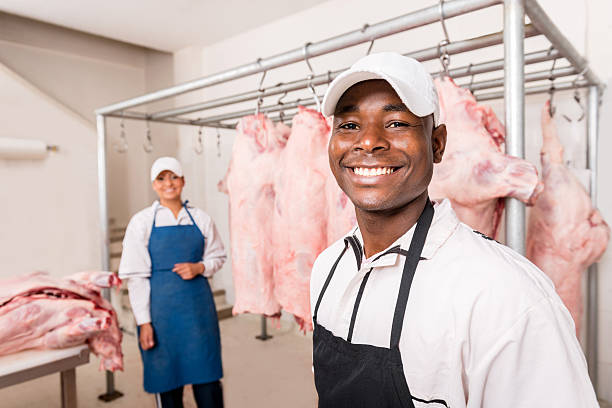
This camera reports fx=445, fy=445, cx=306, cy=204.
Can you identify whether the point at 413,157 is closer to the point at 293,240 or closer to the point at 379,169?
the point at 379,169

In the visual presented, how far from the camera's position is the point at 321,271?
119 centimetres

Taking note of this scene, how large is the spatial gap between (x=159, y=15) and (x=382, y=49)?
2163 mm

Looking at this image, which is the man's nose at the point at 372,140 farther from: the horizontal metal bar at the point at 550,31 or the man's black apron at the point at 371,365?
the horizontal metal bar at the point at 550,31

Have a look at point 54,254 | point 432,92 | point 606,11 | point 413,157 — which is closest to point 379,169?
point 413,157

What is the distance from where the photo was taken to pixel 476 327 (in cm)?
76

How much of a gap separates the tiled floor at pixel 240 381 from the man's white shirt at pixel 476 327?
235 centimetres

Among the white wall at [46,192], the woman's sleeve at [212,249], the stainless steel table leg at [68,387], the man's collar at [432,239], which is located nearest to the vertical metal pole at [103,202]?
the woman's sleeve at [212,249]

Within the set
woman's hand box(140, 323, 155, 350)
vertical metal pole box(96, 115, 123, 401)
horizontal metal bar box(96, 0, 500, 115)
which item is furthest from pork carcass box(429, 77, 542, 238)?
vertical metal pole box(96, 115, 123, 401)

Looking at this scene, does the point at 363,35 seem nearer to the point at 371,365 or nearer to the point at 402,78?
the point at 402,78

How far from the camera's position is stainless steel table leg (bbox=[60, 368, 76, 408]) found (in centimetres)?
209

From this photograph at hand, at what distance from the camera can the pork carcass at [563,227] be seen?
6.32 feet

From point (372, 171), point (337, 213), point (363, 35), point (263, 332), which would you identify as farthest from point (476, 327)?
point (263, 332)

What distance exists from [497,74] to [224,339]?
10.8 feet

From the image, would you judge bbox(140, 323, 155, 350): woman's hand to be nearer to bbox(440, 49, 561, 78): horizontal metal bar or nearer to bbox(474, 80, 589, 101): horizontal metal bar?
bbox(440, 49, 561, 78): horizontal metal bar
